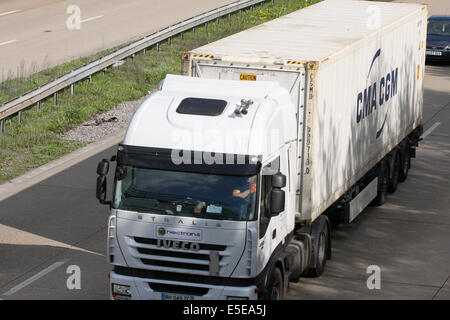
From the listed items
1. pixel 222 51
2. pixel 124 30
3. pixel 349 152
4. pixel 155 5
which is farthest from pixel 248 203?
pixel 155 5

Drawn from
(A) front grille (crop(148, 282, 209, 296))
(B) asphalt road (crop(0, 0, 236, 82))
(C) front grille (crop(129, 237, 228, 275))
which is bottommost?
(A) front grille (crop(148, 282, 209, 296))

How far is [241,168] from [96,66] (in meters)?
15.2

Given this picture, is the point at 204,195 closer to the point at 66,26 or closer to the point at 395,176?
the point at 395,176

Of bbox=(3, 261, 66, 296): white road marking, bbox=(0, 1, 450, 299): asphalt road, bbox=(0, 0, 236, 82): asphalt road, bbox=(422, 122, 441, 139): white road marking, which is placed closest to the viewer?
bbox=(3, 261, 66, 296): white road marking

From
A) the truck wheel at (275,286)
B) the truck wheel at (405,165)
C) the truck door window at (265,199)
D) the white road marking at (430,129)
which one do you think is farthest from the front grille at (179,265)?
the white road marking at (430,129)

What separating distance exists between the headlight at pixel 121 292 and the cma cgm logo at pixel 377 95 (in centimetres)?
591

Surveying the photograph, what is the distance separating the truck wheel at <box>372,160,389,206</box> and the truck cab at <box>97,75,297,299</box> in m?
6.82

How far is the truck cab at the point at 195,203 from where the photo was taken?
1122cm

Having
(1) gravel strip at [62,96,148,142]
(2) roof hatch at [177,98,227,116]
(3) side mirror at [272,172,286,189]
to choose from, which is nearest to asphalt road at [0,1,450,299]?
(1) gravel strip at [62,96,148,142]

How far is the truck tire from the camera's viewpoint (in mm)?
14117

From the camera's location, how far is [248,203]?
11.2 metres

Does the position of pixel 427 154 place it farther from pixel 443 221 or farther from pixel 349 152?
pixel 349 152

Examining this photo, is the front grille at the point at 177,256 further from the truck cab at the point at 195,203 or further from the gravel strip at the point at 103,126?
the gravel strip at the point at 103,126

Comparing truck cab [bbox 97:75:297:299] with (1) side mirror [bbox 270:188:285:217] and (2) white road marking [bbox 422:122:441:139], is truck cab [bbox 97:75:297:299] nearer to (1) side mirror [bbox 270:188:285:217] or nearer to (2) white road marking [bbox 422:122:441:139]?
(1) side mirror [bbox 270:188:285:217]
